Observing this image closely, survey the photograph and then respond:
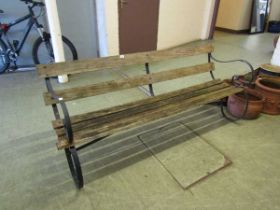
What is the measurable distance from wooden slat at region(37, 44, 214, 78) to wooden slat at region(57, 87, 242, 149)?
47cm

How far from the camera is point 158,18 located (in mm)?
4164

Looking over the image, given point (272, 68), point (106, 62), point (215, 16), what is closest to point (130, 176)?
point (106, 62)

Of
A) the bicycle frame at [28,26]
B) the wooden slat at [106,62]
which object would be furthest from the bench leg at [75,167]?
the bicycle frame at [28,26]

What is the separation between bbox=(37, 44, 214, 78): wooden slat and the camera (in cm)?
163

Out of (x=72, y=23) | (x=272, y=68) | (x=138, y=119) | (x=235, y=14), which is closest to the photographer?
(x=138, y=119)

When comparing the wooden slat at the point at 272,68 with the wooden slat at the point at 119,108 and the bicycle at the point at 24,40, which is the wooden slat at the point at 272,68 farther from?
the bicycle at the point at 24,40

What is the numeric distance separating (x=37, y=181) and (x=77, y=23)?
8.90 ft

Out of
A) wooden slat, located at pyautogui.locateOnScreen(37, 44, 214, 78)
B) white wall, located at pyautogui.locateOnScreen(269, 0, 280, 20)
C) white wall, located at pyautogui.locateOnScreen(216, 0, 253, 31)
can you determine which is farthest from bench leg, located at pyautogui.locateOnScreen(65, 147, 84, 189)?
white wall, located at pyautogui.locateOnScreen(269, 0, 280, 20)

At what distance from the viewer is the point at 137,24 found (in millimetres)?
3834

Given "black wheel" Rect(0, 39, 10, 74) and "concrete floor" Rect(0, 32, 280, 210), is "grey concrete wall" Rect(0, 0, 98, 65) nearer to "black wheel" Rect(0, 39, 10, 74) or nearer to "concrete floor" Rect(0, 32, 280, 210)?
"black wheel" Rect(0, 39, 10, 74)

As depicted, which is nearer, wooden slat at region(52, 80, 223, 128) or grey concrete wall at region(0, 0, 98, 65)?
wooden slat at region(52, 80, 223, 128)

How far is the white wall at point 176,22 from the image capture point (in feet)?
11.6

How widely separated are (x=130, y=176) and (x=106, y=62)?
2.98ft

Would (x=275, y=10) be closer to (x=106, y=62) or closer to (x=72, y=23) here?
(x=72, y=23)
